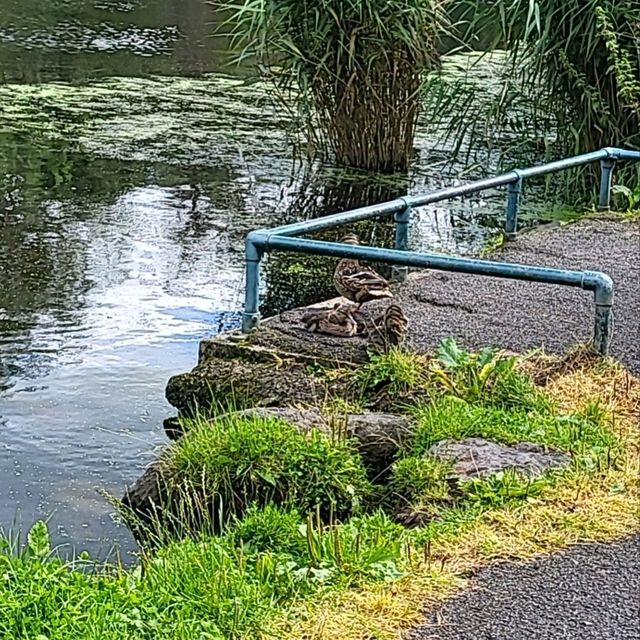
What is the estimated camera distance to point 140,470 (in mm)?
5121

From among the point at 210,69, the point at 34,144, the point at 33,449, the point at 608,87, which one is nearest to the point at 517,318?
the point at 33,449

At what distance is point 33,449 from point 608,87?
583 cm

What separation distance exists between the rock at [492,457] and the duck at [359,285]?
180 centimetres

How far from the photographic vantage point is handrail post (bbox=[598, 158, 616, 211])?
28.0 feet

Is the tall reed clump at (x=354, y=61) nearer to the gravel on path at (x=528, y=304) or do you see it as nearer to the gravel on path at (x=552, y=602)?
the gravel on path at (x=528, y=304)

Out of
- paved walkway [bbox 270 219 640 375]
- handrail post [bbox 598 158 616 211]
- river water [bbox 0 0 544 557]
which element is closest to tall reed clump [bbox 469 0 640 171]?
handrail post [bbox 598 158 616 211]

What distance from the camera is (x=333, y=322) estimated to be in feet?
18.4

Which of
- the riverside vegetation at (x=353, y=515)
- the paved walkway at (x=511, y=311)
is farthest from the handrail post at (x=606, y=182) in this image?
the riverside vegetation at (x=353, y=515)

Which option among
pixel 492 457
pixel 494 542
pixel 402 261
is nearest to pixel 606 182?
pixel 402 261

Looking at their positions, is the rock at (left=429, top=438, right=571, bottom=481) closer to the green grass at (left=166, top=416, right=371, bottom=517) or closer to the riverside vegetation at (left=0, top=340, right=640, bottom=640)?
the riverside vegetation at (left=0, top=340, right=640, bottom=640)

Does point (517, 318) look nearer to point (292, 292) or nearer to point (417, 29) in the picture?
point (292, 292)

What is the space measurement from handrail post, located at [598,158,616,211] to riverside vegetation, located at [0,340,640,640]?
11.9 ft

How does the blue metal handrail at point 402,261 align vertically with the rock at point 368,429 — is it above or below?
above

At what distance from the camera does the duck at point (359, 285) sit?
19.6 feet
